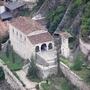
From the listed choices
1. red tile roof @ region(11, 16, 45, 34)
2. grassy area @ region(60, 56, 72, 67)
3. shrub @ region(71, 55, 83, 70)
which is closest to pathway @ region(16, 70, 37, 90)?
grassy area @ region(60, 56, 72, 67)

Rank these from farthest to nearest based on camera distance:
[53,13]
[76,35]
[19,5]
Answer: [19,5]
[53,13]
[76,35]

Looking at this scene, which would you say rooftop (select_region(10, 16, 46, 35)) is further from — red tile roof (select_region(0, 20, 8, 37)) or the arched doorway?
red tile roof (select_region(0, 20, 8, 37))

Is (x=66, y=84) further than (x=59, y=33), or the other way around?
(x=59, y=33)

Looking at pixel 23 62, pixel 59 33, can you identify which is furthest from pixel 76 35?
pixel 23 62

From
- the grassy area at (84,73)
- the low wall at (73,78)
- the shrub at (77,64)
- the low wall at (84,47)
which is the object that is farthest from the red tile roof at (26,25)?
the grassy area at (84,73)

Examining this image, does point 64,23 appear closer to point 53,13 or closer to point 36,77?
point 53,13

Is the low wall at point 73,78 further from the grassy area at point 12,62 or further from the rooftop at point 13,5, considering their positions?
the rooftop at point 13,5
